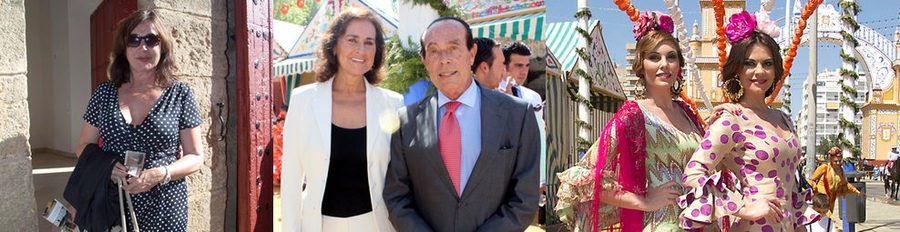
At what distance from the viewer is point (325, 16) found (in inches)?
213

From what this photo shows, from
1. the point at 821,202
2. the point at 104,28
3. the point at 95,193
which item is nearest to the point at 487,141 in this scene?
the point at 95,193

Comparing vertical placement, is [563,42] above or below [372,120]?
above

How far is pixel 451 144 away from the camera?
2.54m

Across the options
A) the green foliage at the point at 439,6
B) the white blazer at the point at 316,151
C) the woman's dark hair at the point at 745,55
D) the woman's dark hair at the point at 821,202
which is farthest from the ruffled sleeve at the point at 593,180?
the woman's dark hair at the point at 821,202

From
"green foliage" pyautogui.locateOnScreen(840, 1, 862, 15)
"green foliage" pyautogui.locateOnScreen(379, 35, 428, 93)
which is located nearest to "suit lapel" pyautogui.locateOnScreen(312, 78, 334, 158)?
"green foliage" pyautogui.locateOnScreen(379, 35, 428, 93)

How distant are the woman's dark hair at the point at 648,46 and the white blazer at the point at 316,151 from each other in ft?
3.82

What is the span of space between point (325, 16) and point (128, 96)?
2.61m

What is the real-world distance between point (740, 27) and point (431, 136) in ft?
5.15

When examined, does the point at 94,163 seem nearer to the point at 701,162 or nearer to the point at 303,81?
the point at 701,162

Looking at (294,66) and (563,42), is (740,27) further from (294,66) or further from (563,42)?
(294,66)

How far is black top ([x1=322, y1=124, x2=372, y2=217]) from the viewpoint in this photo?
2.70 m

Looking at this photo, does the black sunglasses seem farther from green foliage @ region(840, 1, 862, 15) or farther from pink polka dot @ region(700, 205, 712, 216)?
green foliage @ region(840, 1, 862, 15)

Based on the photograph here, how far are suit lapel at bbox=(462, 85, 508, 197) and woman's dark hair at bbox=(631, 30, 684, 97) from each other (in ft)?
2.87

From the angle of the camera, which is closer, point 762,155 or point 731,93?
point 762,155
